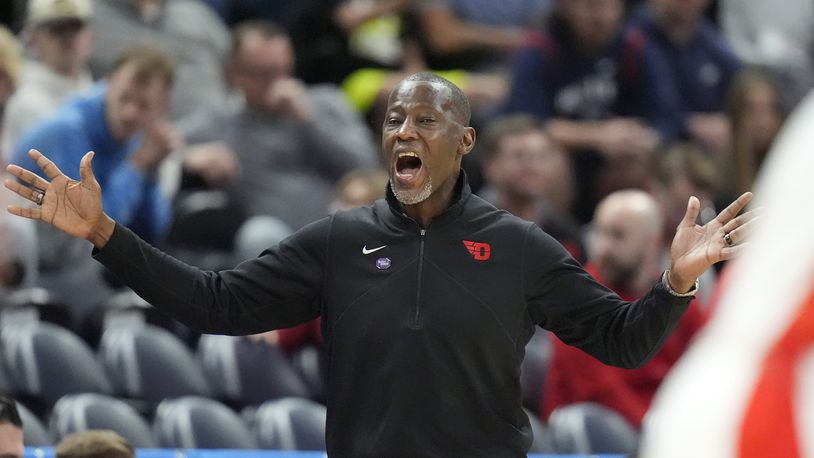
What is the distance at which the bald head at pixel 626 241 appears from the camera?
21.8 feet

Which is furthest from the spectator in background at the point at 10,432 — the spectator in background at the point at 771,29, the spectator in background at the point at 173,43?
the spectator in background at the point at 771,29

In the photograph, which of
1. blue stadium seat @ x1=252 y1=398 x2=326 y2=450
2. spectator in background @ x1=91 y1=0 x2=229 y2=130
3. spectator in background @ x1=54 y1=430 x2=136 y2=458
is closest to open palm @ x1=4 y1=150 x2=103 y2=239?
spectator in background @ x1=54 y1=430 x2=136 y2=458

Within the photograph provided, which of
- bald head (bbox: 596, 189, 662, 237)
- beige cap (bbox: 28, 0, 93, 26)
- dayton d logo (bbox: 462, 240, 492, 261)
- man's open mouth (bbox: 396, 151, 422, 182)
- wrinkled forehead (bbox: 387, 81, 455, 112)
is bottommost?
dayton d logo (bbox: 462, 240, 492, 261)

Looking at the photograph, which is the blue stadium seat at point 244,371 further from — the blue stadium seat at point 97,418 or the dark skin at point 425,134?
the dark skin at point 425,134

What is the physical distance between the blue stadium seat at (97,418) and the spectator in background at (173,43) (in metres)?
2.93

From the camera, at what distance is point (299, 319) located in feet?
13.3

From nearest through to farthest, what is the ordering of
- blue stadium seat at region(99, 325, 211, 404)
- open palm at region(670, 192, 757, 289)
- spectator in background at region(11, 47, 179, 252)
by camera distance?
1. open palm at region(670, 192, 757, 289)
2. blue stadium seat at region(99, 325, 211, 404)
3. spectator in background at region(11, 47, 179, 252)

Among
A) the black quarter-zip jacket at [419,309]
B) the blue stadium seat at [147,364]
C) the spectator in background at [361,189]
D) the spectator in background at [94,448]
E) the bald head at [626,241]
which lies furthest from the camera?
the spectator in background at [361,189]

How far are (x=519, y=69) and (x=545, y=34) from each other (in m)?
0.28

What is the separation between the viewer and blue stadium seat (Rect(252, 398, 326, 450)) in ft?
19.7

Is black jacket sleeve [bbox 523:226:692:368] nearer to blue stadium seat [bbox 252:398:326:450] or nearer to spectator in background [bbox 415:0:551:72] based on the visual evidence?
blue stadium seat [bbox 252:398:326:450]

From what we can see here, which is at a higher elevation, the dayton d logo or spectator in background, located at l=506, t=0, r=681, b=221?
spectator in background, located at l=506, t=0, r=681, b=221

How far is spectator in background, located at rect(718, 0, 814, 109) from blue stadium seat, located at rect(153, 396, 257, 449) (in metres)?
5.32

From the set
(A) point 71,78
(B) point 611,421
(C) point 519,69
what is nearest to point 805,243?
(B) point 611,421
